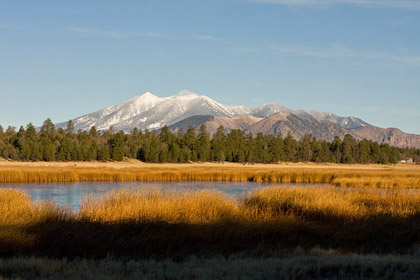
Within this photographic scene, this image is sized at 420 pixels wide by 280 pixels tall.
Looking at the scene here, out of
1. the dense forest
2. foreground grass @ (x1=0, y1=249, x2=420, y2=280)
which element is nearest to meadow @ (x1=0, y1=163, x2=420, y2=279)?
foreground grass @ (x1=0, y1=249, x2=420, y2=280)

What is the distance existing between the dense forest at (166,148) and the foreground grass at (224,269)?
89.7m

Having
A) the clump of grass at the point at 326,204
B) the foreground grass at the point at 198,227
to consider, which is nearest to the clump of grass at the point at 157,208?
the foreground grass at the point at 198,227

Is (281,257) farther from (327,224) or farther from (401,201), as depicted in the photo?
(401,201)

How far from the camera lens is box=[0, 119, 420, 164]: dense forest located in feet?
326

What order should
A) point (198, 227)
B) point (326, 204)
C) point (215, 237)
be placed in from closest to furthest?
point (215, 237) → point (198, 227) → point (326, 204)

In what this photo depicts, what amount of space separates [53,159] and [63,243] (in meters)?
86.9

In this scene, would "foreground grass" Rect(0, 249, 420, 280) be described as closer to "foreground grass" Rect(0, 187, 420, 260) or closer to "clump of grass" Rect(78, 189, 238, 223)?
"foreground grass" Rect(0, 187, 420, 260)

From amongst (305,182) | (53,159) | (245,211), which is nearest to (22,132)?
(53,159)

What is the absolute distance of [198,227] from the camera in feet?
53.9

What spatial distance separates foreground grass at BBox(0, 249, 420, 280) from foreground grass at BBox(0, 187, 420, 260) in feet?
7.45

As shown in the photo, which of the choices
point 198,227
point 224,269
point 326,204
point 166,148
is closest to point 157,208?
point 198,227

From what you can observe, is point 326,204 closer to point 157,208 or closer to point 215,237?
point 215,237

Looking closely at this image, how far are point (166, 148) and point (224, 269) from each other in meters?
103

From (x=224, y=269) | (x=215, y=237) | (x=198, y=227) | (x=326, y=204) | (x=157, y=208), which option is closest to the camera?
(x=224, y=269)
